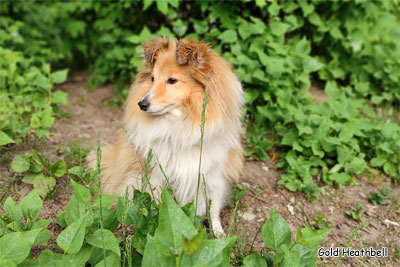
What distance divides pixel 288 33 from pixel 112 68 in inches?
89.4

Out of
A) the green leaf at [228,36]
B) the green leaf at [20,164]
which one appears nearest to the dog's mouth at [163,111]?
the green leaf at [20,164]

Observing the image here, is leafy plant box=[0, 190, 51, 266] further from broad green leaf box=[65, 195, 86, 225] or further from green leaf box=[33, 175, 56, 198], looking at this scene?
green leaf box=[33, 175, 56, 198]

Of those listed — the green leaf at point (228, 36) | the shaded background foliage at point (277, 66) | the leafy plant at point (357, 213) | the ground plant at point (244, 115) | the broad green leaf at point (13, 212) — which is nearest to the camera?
the ground plant at point (244, 115)

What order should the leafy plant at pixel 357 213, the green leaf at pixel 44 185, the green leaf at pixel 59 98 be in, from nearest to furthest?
the green leaf at pixel 44 185, the leafy plant at pixel 357 213, the green leaf at pixel 59 98

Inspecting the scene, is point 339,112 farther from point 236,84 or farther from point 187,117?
point 187,117

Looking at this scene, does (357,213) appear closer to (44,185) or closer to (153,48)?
(153,48)

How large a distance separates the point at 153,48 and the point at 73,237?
145 centimetres

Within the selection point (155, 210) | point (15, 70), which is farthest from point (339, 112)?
point (15, 70)

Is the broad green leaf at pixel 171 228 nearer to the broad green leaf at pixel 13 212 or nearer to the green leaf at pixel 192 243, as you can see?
the green leaf at pixel 192 243

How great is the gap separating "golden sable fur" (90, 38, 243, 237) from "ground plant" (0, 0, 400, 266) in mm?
317

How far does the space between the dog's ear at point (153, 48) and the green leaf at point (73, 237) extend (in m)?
1.31

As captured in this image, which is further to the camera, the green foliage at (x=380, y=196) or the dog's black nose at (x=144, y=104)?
the green foliage at (x=380, y=196)

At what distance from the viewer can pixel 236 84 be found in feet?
9.80

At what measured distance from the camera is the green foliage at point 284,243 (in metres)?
2.22
